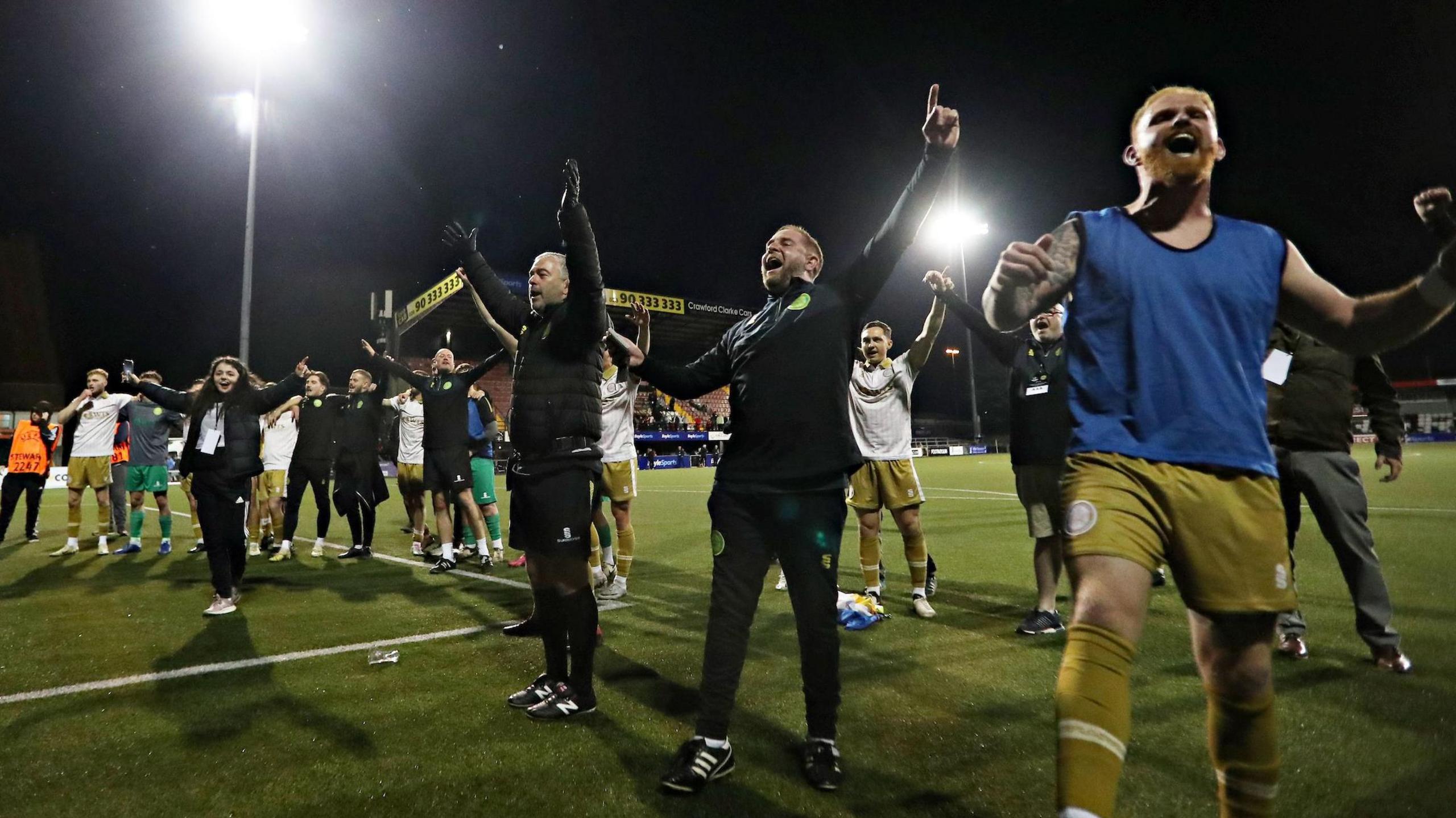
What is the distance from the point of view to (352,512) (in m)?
8.40

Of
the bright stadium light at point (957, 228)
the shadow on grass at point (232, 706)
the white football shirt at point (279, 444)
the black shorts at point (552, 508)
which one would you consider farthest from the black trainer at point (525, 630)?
the bright stadium light at point (957, 228)

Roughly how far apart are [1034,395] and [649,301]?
35.5m

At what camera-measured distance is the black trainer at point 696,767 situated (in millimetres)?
2375

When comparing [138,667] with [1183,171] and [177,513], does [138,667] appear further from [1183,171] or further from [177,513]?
[177,513]

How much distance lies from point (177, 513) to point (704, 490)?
11138mm

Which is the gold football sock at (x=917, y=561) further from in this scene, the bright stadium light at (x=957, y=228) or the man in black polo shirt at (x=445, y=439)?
the bright stadium light at (x=957, y=228)

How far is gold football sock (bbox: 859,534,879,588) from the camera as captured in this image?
527 centimetres

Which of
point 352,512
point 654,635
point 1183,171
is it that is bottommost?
point 654,635

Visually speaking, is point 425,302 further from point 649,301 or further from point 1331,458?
point 1331,458

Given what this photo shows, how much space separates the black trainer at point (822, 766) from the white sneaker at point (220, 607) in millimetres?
4851

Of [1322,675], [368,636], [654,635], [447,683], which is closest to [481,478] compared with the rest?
[368,636]

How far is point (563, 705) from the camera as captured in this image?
3.14 metres

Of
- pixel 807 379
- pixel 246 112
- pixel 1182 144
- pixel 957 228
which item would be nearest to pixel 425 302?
pixel 246 112

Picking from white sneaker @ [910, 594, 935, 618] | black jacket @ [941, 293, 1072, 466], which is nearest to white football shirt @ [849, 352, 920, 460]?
black jacket @ [941, 293, 1072, 466]
